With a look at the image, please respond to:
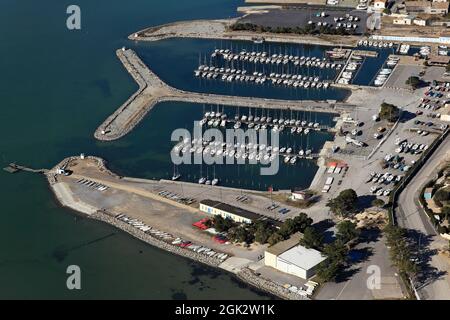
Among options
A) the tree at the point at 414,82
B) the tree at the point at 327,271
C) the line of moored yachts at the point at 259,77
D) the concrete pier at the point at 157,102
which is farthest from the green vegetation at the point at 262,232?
the tree at the point at 414,82

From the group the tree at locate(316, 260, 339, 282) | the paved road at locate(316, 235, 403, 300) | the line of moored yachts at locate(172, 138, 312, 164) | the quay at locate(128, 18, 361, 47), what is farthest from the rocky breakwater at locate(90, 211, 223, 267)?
the quay at locate(128, 18, 361, 47)

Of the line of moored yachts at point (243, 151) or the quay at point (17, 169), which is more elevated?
the line of moored yachts at point (243, 151)

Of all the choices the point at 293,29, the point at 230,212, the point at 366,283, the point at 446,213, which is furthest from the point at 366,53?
the point at 366,283

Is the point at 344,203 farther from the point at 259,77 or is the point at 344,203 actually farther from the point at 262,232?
the point at 259,77
